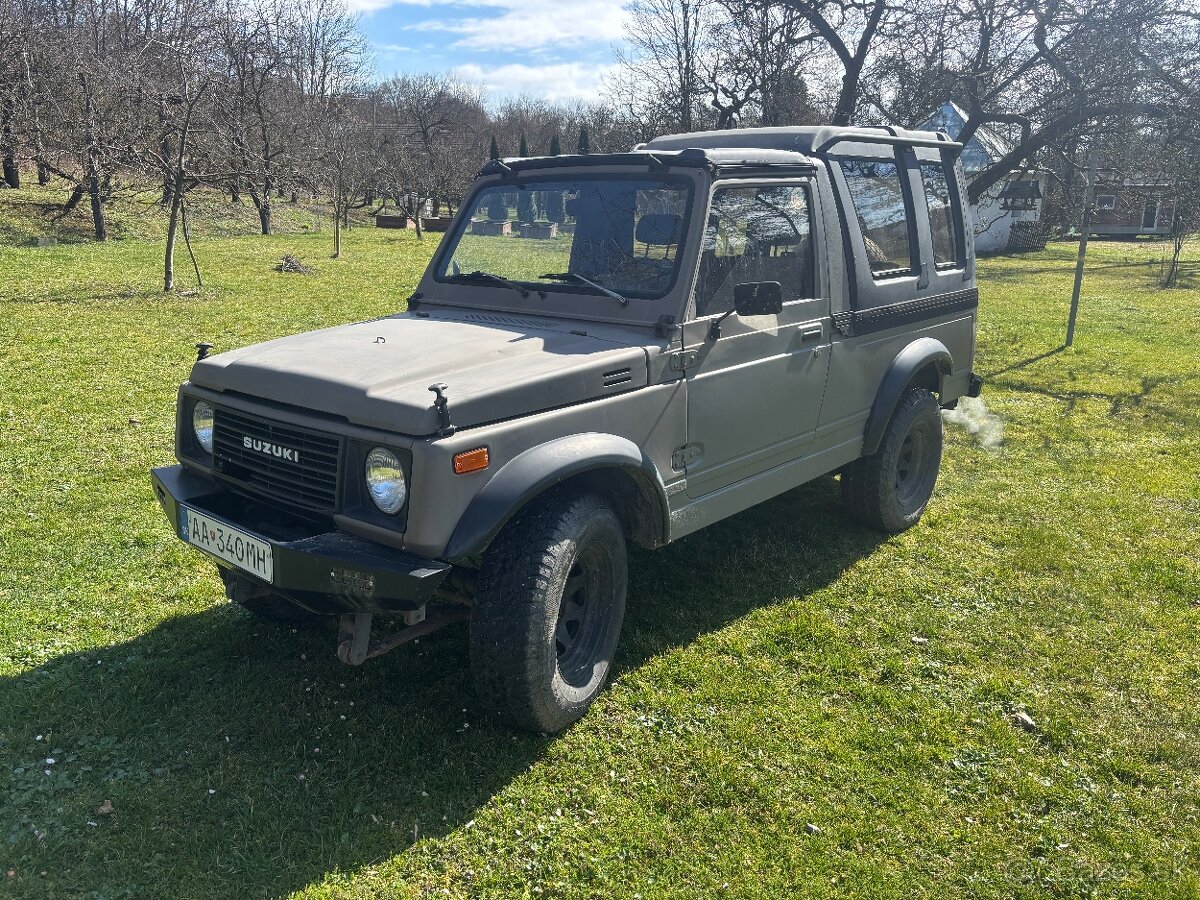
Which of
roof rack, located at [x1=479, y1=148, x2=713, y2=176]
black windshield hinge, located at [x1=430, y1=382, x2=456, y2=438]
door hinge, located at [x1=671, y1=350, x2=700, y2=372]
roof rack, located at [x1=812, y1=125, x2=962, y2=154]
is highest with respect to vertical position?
roof rack, located at [x1=812, y1=125, x2=962, y2=154]

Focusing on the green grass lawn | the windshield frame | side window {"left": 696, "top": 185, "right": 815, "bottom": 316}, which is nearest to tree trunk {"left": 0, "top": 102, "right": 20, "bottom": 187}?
→ the green grass lawn

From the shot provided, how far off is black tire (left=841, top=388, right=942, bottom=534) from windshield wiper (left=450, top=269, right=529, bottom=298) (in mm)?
2416

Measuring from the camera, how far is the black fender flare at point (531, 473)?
298 cm

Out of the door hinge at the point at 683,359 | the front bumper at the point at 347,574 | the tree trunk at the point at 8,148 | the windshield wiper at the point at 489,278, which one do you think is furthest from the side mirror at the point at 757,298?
the tree trunk at the point at 8,148

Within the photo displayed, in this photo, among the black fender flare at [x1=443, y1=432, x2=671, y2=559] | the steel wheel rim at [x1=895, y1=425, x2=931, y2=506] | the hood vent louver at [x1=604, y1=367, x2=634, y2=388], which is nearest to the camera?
the black fender flare at [x1=443, y1=432, x2=671, y2=559]

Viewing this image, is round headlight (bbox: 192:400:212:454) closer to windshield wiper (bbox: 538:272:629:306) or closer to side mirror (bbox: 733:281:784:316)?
windshield wiper (bbox: 538:272:629:306)

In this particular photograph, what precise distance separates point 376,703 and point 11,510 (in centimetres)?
339

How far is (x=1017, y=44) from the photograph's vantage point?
41.8 ft

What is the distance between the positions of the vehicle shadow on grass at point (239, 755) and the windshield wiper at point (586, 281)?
1.60 metres

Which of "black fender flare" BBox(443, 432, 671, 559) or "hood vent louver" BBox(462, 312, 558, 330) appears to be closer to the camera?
"black fender flare" BBox(443, 432, 671, 559)

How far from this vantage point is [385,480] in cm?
304

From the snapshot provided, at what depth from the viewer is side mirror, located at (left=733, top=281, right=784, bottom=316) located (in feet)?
12.5

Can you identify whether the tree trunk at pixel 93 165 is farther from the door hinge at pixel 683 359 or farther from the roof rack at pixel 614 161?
the door hinge at pixel 683 359

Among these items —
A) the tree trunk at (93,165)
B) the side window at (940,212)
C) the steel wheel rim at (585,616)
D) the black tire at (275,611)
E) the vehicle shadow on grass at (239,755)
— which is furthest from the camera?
the tree trunk at (93,165)
